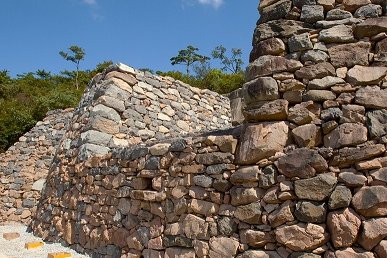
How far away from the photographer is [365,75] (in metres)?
2.57

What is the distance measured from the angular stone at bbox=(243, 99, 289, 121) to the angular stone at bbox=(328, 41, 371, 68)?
20.2 inches

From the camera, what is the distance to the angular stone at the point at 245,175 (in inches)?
112

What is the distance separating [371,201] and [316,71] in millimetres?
1066

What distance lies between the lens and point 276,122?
9.26 ft

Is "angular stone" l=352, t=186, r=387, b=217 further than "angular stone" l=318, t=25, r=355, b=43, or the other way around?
"angular stone" l=318, t=25, r=355, b=43

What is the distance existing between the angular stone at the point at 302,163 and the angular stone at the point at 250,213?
0.37 metres

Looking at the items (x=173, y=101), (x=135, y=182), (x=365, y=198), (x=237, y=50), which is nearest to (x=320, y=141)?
(x=365, y=198)

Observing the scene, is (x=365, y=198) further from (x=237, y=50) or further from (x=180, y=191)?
(x=237, y=50)

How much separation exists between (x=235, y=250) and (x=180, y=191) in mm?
889

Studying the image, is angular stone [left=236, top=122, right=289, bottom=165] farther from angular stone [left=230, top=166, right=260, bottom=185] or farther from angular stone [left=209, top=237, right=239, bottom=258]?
angular stone [left=209, top=237, right=239, bottom=258]

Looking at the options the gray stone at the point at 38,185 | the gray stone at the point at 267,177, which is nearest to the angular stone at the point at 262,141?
the gray stone at the point at 267,177

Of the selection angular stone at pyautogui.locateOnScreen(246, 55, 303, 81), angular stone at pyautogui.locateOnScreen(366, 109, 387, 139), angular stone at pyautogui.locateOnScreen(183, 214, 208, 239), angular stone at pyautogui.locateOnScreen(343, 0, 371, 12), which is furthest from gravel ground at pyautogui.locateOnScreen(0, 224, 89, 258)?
angular stone at pyautogui.locateOnScreen(343, 0, 371, 12)

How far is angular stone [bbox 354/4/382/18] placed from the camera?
2658 millimetres

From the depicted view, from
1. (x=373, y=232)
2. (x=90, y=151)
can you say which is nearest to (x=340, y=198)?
(x=373, y=232)
